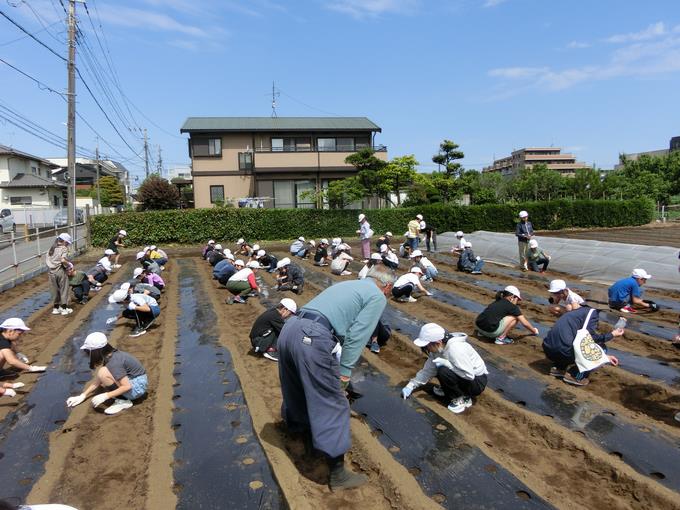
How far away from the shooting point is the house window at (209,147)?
84.7ft

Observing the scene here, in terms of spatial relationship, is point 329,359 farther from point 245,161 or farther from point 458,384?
point 245,161

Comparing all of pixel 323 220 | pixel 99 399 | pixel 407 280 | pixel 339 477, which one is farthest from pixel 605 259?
pixel 323 220

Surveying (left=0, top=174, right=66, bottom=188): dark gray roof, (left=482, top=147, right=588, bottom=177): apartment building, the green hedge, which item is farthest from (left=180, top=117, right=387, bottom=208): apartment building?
(left=482, top=147, right=588, bottom=177): apartment building

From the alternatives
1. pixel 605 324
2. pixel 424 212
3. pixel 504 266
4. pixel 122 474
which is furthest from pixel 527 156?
pixel 122 474

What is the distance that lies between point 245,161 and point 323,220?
6696 millimetres

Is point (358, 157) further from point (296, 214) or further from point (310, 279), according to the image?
point (310, 279)

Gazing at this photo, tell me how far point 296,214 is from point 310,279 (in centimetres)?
1022

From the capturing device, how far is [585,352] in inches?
190

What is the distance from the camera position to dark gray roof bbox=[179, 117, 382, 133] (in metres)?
26.2

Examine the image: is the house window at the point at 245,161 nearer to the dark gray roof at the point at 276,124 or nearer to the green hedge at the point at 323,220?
the dark gray roof at the point at 276,124

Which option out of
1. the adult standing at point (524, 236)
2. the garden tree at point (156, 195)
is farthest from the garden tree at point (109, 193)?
the adult standing at point (524, 236)

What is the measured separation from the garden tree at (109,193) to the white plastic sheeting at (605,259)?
37.6 m

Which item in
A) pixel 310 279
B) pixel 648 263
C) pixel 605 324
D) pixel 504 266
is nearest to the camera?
pixel 605 324

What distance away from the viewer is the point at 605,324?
23.3 feet
